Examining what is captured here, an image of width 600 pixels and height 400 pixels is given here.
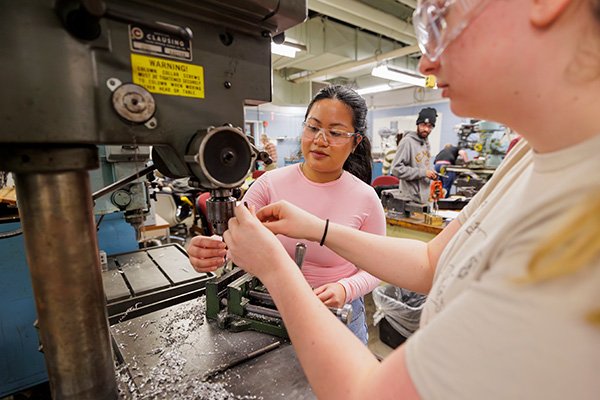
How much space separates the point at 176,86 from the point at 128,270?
1065 millimetres

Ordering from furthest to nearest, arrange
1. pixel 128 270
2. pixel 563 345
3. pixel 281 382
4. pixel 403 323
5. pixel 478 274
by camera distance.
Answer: pixel 403 323 → pixel 128 270 → pixel 281 382 → pixel 478 274 → pixel 563 345

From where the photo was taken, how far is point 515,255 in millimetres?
365

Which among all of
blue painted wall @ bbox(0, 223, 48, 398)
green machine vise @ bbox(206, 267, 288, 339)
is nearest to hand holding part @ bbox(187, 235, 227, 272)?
green machine vise @ bbox(206, 267, 288, 339)

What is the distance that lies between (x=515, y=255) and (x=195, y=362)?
0.72 meters

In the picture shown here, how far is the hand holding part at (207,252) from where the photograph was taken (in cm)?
102

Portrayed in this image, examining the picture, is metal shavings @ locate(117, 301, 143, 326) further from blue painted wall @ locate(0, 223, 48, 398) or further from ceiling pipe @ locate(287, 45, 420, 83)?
ceiling pipe @ locate(287, 45, 420, 83)

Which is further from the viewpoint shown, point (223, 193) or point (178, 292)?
point (178, 292)

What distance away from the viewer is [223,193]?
61 centimetres

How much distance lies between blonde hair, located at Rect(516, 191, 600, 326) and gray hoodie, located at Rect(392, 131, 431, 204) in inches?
128

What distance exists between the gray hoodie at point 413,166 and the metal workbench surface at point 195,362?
9.69 feet

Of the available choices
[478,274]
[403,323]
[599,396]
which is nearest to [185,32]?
[478,274]

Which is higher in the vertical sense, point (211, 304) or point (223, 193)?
point (223, 193)

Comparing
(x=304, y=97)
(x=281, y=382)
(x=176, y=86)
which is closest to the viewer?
(x=176, y=86)

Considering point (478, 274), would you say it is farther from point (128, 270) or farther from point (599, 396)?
point (128, 270)
